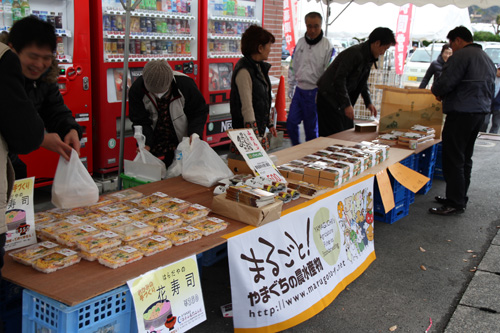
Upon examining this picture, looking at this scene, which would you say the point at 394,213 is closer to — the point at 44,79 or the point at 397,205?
the point at 397,205

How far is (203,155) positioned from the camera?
11.5 feet

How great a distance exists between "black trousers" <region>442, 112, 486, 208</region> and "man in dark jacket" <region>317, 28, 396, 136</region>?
3.44 feet

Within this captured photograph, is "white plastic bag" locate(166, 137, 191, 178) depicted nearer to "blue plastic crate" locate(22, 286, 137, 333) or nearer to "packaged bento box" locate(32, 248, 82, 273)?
"packaged bento box" locate(32, 248, 82, 273)

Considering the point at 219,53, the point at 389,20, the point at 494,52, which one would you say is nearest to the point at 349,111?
the point at 219,53

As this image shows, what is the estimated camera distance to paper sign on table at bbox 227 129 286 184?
3.38 meters

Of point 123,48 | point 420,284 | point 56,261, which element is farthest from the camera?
point 123,48

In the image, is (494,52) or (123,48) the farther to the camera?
(494,52)

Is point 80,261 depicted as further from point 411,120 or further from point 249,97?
point 411,120

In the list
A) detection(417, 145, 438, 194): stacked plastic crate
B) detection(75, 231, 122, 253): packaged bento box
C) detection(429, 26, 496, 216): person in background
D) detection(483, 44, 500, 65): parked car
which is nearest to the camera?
detection(75, 231, 122, 253): packaged bento box

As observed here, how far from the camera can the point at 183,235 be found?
8.38 ft

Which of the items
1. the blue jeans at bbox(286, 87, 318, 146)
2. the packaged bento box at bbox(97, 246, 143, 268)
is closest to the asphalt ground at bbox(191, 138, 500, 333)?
the packaged bento box at bbox(97, 246, 143, 268)

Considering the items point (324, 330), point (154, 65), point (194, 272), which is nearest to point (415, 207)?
point (324, 330)

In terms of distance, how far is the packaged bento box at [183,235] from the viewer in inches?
98.4

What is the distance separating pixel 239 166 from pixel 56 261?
69.1 inches
